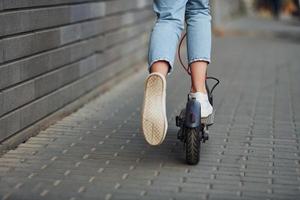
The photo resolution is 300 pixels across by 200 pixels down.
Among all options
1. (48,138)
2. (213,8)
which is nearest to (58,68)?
(48,138)

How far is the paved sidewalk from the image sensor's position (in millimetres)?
3955

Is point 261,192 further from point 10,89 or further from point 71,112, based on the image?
point 71,112

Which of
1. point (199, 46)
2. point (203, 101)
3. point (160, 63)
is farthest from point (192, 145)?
point (199, 46)

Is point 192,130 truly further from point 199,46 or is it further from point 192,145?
point 199,46

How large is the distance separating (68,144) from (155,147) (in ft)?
2.06

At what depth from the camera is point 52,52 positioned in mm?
5664

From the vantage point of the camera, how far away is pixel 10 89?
4.72m

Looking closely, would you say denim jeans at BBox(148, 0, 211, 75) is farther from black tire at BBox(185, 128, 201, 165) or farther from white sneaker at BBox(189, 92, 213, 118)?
black tire at BBox(185, 128, 201, 165)

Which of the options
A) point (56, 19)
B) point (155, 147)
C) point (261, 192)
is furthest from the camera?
point (56, 19)

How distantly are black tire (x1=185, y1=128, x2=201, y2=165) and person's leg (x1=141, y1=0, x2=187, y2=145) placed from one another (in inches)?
7.2

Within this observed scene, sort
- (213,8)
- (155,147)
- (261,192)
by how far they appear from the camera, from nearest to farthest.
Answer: (261,192) → (155,147) → (213,8)

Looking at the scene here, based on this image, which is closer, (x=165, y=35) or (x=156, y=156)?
(x=165, y=35)

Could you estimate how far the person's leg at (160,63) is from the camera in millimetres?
4234

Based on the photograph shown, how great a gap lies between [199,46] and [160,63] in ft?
1.14
